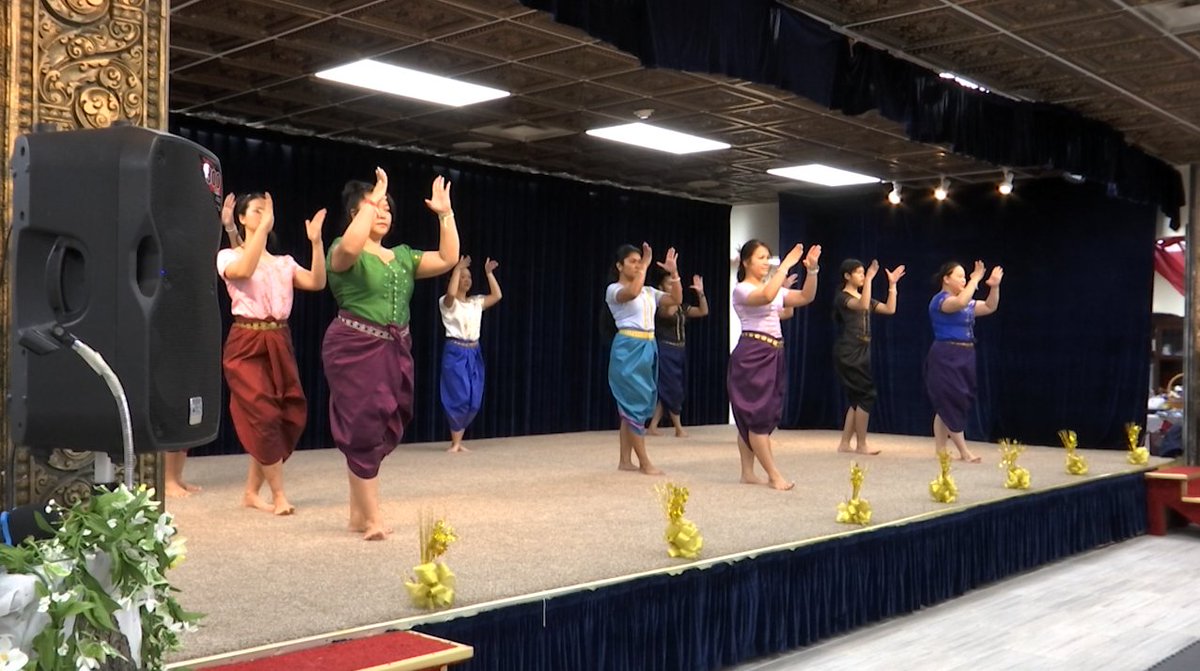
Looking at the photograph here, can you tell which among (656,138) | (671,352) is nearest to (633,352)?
(656,138)

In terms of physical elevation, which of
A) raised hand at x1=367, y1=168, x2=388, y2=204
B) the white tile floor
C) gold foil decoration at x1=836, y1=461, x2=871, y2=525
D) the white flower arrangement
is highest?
raised hand at x1=367, y1=168, x2=388, y2=204

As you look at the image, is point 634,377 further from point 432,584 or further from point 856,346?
point 432,584

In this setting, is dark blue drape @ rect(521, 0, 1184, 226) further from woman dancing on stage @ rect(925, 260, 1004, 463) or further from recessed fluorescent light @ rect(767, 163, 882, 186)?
recessed fluorescent light @ rect(767, 163, 882, 186)

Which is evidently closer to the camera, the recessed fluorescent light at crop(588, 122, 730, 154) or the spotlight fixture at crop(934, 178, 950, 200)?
the recessed fluorescent light at crop(588, 122, 730, 154)

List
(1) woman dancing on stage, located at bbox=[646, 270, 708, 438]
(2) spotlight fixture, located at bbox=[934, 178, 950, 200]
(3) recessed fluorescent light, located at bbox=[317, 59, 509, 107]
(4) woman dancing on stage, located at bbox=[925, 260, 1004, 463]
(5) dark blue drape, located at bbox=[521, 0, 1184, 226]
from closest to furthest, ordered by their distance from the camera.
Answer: (5) dark blue drape, located at bbox=[521, 0, 1184, 226] < (3) recessed fluorescent light, located at bbox=[317, 59, 509, 107] < (4) woman dancing on stage, located at bbox=[925, 260, 1004, 463] < (1) woman dancing on stage, located at bbox=[646, 270, 708, 438] < (2) spotlight fixture, located at bbox=[934, 178, 950, 200]

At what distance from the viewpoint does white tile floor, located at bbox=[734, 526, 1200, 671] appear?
12.3 ft

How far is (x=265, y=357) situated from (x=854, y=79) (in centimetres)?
327

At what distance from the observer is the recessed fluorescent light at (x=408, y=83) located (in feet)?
19.8

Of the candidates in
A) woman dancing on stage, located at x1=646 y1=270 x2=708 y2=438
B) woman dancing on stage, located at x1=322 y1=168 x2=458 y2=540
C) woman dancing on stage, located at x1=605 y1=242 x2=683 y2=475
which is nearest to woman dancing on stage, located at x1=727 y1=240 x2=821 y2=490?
woman dancing on stage, located at x1=605 y1=242 x2=683 y2=475

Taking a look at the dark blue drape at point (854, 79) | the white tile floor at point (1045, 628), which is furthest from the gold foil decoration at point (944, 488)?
the dark blue drape at point (854, 79)

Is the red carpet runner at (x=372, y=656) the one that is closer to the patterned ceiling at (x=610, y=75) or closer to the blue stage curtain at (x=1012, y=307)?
the patterned ceiling at (x=610, y=75)

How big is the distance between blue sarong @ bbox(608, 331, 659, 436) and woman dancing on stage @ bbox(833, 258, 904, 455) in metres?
2.21

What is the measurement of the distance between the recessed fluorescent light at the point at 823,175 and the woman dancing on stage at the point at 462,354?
318 centimetres

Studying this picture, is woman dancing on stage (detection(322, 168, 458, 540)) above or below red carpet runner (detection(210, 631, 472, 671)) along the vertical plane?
above
